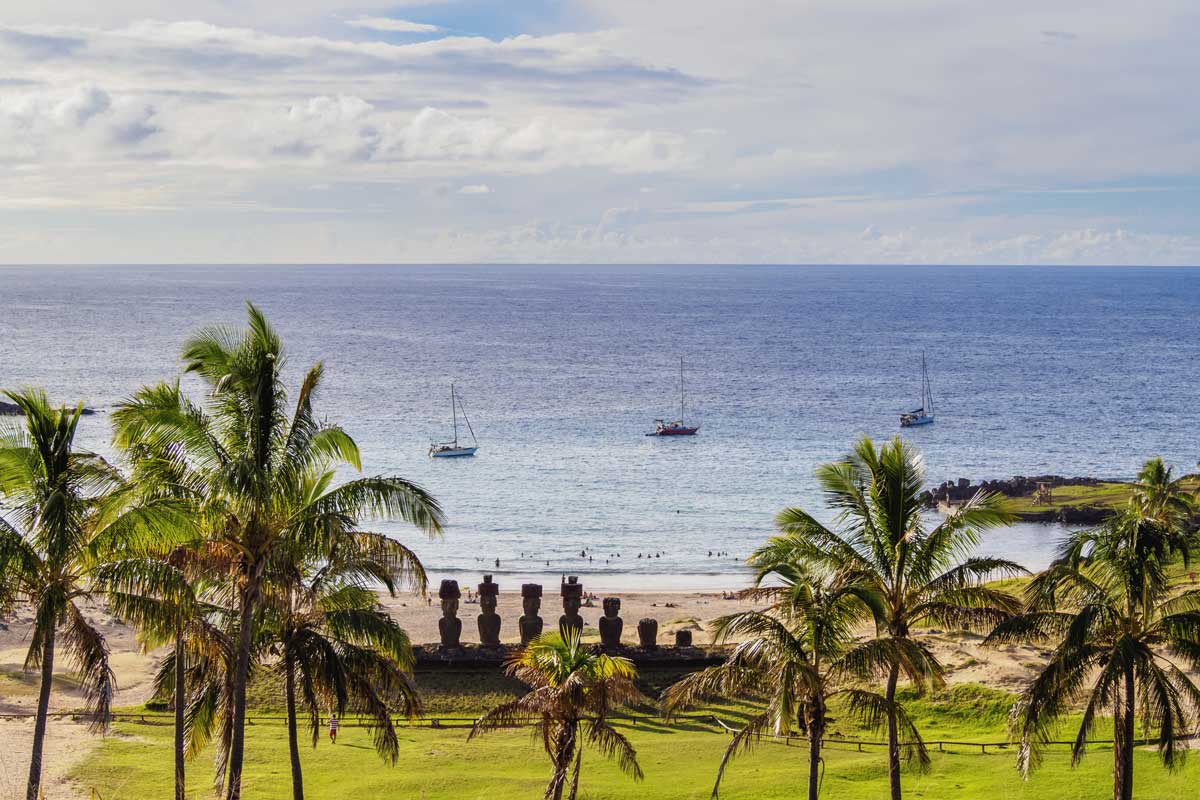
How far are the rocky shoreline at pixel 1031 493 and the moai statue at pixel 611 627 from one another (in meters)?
37.3

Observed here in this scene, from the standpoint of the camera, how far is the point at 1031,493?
8744cm

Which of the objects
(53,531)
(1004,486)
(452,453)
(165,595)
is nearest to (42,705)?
Result: (165,595)

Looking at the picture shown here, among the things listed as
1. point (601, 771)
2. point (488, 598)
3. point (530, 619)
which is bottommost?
point (601, 771)

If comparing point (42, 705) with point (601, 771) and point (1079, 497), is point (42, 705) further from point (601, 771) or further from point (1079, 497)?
point (1079, 497)

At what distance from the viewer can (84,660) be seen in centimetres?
1902

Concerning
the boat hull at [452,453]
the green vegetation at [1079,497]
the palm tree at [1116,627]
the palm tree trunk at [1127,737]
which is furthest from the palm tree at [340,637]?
the boat hull at [452,453]

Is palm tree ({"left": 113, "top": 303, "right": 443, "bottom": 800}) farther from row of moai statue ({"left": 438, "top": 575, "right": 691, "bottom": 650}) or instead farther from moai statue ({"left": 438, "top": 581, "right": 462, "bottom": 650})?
row of moai statue ({"left": 438, "top": 575, "right": 691, "bottom": 650})

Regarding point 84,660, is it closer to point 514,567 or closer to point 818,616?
point 818,616

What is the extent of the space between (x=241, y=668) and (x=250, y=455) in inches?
138

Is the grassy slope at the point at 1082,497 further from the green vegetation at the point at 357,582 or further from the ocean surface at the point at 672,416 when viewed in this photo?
the green vegetation at the point at 357,582

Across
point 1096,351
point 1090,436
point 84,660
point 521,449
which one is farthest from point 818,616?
point 1096,351

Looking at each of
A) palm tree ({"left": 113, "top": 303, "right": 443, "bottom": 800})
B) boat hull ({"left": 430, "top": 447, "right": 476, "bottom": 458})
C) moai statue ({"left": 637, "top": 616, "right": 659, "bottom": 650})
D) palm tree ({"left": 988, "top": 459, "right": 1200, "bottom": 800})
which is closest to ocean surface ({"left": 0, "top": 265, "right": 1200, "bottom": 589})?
boat hull ({"left": 430, "top": 447, "right": 476, "bottom": 458})

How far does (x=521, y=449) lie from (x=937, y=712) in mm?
72722

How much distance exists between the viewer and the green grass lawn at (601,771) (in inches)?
1182
